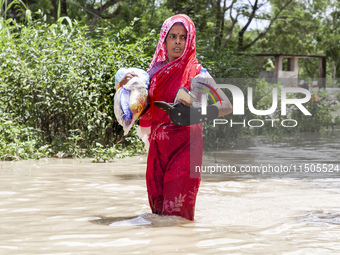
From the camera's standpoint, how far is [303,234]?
3996 millimetres

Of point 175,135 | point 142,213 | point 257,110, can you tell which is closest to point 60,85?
point 257,110

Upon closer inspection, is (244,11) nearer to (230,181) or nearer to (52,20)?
(52,20)

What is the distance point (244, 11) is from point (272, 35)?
9.74m

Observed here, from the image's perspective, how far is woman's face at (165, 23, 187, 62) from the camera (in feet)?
12.0

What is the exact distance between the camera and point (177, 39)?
3645 millimetres

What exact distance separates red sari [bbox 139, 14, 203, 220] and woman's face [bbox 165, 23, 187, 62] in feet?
0.10

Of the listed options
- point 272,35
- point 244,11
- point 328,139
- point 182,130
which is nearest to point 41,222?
point 182,130

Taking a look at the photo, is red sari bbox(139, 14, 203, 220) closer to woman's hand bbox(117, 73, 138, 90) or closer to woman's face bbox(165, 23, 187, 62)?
woman's face bbox(165, 23, 187, 62)

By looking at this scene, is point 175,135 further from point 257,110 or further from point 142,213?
point 257,110

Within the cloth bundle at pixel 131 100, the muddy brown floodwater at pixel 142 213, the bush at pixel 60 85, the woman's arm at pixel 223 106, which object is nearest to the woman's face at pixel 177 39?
the cloth bundle at pixel 131 100

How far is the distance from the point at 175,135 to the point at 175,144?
0.06 m

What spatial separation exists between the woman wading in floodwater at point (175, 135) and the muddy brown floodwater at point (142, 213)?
20 cm

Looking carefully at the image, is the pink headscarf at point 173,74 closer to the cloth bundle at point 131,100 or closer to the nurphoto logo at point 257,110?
the cloth bundle at point 131,100

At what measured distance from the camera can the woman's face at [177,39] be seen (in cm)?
364
